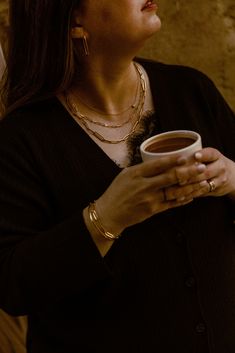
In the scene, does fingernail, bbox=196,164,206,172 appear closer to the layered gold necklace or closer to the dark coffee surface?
the dark coffee surface

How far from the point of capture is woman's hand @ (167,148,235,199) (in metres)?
0.98

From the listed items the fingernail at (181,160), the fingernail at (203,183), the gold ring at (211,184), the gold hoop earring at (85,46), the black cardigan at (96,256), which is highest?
the gold hoop earring at (85,46)

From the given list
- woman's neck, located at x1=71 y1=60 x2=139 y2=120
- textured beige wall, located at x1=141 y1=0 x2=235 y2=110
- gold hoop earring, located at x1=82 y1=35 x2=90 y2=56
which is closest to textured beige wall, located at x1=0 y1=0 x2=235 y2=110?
textured beige wall, located at x1=141 y1=0 x2=235 y2=110

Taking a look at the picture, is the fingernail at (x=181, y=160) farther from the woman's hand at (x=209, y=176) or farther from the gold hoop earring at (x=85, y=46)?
the gold hoop earring at (x=85, y=46)

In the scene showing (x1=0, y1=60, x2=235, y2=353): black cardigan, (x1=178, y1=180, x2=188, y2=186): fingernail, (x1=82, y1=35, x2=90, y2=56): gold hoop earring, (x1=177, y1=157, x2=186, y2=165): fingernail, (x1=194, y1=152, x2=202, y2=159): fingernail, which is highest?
(x1=82, y1=35, x2=90, y2=56): gold hoop earring

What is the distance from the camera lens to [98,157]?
1.24m

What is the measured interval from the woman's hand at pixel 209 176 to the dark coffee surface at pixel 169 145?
0.15ft

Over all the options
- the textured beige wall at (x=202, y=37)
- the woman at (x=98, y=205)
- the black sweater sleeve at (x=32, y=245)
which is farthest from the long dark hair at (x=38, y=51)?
the textured beige wall at (x=202, y=37)

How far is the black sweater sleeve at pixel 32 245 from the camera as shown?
113cm

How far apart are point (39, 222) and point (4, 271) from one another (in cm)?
12

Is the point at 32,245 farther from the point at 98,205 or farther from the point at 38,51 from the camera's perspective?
the point at 38,51

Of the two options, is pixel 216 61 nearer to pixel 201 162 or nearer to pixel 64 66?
pixel 64 66

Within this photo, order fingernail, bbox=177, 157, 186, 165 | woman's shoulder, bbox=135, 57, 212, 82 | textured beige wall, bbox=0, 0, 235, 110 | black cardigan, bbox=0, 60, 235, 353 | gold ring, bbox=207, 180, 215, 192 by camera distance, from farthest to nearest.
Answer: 1. textured beige wall, bbox=0, 0, 235, 110
2. woman's shoulder, bbox=135, 57, 212, 82
3. black cardigan, bbox=0, 60, 235, 353
4. gold ring, bbox=207, 180, 215, 192
5. fingernail, bbox=177, 157, 186, 165

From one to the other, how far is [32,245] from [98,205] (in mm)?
167
